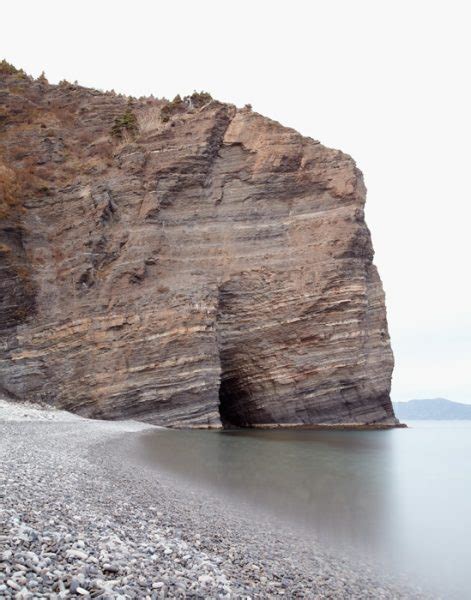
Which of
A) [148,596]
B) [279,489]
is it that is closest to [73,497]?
[148,596]

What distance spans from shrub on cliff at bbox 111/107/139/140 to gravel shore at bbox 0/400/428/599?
35.6m

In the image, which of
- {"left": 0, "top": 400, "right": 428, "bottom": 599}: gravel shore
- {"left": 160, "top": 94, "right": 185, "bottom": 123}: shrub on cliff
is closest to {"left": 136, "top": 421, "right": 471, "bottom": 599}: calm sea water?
{"left": 0, "top": 400, "right": 428, "bottom": 599}: gravel shore

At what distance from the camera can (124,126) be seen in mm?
43281

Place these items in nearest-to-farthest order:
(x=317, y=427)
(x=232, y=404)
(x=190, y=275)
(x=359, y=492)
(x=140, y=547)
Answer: (x=140, y=547)
(x=359, y=492)
(x=317, y=427)
(x=190, y=275)
(x=232, y=404)

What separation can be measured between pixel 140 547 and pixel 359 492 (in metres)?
8.58

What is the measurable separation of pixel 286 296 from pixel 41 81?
95.3 feet

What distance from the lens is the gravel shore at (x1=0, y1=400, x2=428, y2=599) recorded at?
457 cm

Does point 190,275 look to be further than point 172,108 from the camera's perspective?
No

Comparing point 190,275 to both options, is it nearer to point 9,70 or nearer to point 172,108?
point 172,108

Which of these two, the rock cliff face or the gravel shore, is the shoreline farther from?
the gravel shore

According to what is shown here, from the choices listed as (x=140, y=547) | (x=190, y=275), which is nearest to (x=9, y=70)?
(x=190, y=275)

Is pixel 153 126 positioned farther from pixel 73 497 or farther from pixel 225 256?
pixel 73 497

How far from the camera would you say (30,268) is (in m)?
36.6

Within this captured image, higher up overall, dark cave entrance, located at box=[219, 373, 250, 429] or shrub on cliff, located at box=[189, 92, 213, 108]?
shrub on cliff, located at box=[189, 92, 213, 108]
